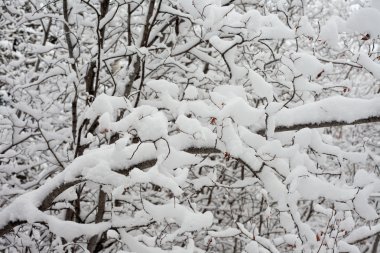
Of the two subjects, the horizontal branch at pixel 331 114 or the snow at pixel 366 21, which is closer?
the snow at pixel 366 21

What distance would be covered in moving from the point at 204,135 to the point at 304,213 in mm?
6568

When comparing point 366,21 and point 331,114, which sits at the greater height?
point 366,21

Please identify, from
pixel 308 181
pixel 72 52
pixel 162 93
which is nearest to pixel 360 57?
pixel 308 181

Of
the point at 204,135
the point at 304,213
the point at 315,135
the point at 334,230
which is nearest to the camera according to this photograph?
the point at 204,135

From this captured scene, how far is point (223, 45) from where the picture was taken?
235 centimetres

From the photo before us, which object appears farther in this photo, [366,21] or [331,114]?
[331,114]

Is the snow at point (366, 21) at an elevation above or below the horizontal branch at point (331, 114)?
above

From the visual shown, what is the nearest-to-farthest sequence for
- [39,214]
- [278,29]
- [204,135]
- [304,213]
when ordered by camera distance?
1. [204,135]
2. [39,214]
3. [278,29]
4. [304,213]

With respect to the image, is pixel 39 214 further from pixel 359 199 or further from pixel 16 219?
pixel 359 199

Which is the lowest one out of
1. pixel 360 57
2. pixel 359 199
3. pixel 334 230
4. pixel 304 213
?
pixel 304 213

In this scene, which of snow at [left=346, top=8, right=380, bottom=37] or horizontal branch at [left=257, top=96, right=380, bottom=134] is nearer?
snow at [left=346, top=8, right=380, bottom=37]

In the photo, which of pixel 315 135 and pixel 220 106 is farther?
pixel 315 135

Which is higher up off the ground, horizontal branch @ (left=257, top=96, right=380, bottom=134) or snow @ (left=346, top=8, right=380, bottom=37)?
snow @ (left=346, top=8, right=380, bottom=37)

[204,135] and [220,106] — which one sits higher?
[220,106]
